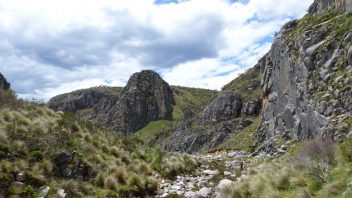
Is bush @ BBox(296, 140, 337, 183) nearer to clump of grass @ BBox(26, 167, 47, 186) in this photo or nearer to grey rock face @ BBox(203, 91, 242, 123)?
clump of grass @ BBox(26, 167, 47, 186)

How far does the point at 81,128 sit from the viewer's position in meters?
24.0

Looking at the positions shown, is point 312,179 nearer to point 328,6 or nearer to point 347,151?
point 347,151

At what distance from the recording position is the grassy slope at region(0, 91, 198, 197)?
1573 centimetres

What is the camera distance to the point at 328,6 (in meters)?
35.6

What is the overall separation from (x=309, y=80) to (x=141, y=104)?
107849mm

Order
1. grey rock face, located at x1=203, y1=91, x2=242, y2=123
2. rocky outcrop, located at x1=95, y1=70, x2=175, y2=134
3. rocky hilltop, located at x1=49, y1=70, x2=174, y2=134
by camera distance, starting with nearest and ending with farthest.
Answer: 1. grey rock face, located at x1=203, y1=91, x2=242, y2=123
2. rocky hilltop, located at x1=49, y1=70, x2=174, y2=134
3. rocky outcrop, located at x1=95, y1=70, x2=175, y2=134

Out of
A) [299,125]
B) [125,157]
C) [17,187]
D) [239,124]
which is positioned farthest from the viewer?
[239,124]

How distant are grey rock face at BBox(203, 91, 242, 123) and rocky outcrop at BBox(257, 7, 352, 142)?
31.5 m

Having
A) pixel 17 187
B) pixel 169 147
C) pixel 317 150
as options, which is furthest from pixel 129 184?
pixel 169 147

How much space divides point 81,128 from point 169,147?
5307 centimetres

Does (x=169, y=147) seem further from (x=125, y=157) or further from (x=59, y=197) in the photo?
(x=59, y=197)

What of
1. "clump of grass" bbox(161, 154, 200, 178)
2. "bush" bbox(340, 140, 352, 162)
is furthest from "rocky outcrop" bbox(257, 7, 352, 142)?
"bush" bbox(340, 140, 352, 162)

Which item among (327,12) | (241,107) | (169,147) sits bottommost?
(169,147)

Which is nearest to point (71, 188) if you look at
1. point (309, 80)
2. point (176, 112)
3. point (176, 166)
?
point (176, 166)
